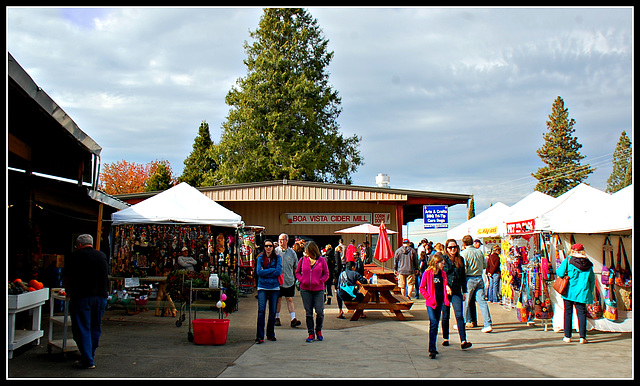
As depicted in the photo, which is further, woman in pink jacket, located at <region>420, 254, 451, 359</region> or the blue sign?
the blue sign

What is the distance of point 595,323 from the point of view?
9.32 meters

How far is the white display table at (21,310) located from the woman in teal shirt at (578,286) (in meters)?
7.72

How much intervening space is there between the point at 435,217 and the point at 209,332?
1344 cm

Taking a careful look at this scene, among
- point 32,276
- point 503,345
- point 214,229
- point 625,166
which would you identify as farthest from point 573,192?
point 625,166

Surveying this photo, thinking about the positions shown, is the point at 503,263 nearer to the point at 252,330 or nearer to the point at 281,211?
the point at 252,330

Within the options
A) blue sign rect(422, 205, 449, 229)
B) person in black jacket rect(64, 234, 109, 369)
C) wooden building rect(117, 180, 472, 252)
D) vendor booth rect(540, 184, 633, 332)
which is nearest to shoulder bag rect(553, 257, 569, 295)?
vendor booth rect(540, 184, 633, 332)

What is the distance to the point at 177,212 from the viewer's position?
11430mm

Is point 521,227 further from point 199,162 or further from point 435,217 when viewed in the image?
point 199,162

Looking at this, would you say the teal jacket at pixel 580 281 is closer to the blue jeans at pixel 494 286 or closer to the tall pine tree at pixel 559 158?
the blue jeans at pixel 494 286

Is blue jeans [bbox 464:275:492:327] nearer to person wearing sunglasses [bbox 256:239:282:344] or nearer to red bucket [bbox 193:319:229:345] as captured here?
person wearing sunglasses [bbox 256:239:282:344]

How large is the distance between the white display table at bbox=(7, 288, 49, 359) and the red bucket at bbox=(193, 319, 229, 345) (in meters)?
2.16

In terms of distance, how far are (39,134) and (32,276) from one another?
399 centimetres

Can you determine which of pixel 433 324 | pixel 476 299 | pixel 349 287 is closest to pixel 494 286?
pixel 476 299

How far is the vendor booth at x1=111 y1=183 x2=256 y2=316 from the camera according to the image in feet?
36.4
